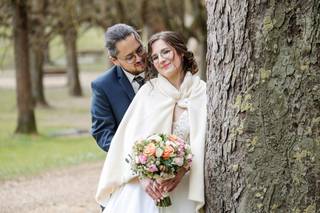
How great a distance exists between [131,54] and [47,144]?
1264 cm

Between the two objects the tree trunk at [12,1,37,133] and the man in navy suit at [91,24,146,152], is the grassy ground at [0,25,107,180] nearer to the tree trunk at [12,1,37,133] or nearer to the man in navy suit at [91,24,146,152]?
the tree trunk at [12,1,37,133]

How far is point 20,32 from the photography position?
1764 cm

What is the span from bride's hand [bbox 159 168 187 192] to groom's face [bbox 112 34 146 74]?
88 centimetres

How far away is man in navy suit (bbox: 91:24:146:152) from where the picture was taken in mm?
4445

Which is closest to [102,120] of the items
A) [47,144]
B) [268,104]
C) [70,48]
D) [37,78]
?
[268,104]

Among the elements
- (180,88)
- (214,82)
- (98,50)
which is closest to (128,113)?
(180,88)

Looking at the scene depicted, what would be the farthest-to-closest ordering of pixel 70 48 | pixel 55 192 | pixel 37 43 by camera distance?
pixel 70 48 < pixel 37 43 < pixel 55 192

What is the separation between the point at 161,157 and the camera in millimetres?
3730

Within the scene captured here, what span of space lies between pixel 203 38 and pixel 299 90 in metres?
15.6

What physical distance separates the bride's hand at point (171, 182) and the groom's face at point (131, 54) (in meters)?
0.88

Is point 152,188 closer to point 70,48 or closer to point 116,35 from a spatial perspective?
point 116,35

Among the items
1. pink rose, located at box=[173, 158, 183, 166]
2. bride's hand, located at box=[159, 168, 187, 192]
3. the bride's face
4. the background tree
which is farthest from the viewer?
the background tree

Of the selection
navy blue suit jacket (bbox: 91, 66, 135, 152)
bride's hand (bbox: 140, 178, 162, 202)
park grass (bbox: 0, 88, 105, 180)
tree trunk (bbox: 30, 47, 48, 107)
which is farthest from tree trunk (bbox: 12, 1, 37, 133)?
bride's hand (bbox: 140, 178, 162, 202)

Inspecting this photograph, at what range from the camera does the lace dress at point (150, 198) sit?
3975mm
